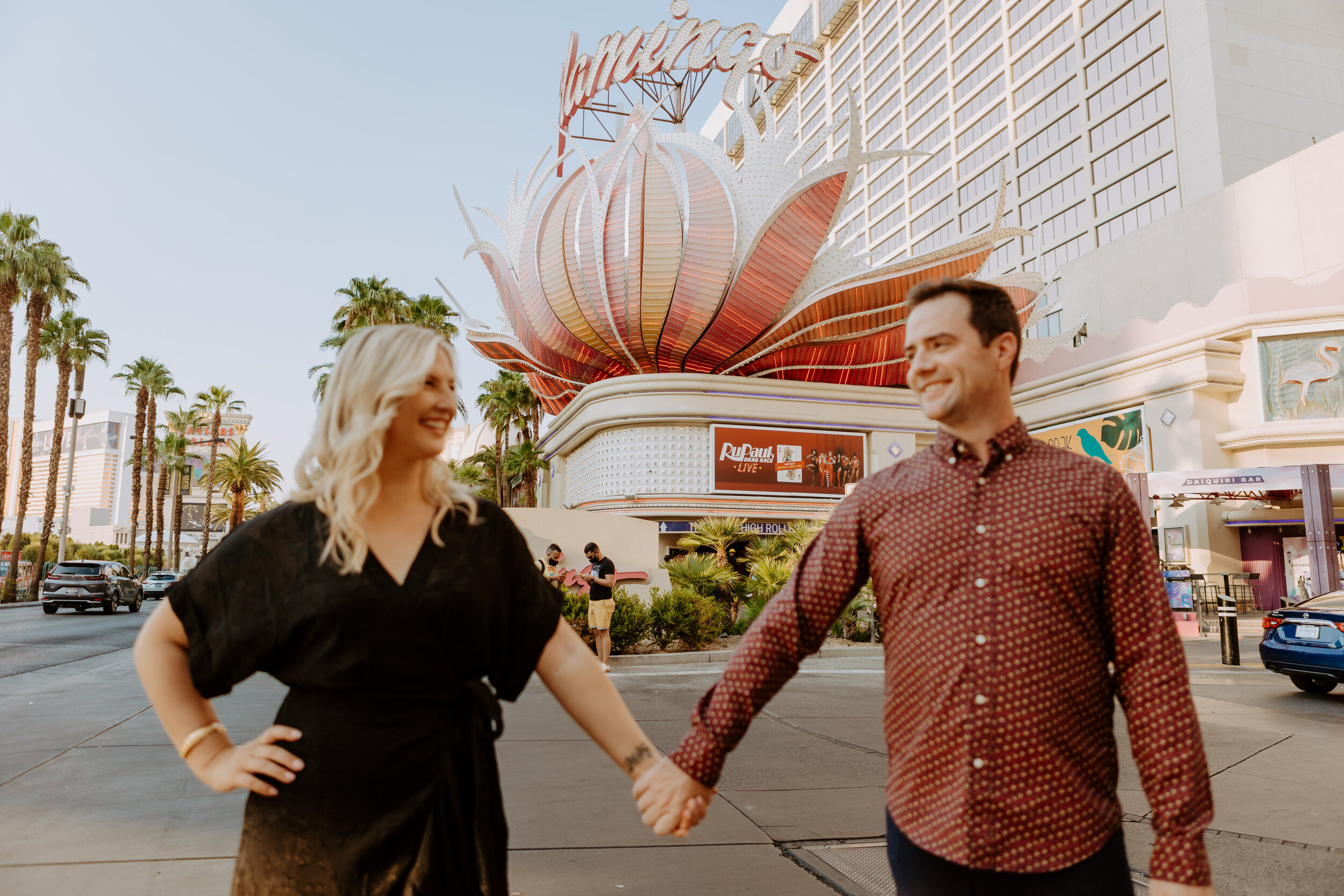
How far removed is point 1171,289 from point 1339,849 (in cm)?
4249

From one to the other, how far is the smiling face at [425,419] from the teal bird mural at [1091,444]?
3272cm

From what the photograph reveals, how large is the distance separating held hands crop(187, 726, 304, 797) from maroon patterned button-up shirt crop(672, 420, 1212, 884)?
1.27m

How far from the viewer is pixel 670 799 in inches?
79.7

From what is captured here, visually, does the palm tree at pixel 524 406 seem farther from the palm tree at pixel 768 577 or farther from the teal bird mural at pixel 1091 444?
the palm tree at pixel 768 577

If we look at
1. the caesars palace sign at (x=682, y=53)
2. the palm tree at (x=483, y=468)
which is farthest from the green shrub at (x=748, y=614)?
the palm tree at (x=483, y=468)

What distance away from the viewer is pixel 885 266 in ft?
106

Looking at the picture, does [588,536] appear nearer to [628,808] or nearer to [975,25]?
[628,808]

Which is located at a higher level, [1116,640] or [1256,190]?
[1256,190]

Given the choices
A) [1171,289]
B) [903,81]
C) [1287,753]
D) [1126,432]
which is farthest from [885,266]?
[903,81]

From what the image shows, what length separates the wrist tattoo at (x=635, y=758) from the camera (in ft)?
6.88

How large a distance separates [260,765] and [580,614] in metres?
12.6

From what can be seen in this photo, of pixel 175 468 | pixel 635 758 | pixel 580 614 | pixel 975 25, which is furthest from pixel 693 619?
pixel 975 25

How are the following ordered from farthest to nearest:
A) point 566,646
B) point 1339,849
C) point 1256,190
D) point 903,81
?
point 903,81, point 1256,190, point 1339,849, point 566,646

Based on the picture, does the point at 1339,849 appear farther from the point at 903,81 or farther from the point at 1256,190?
the point at 903,81
